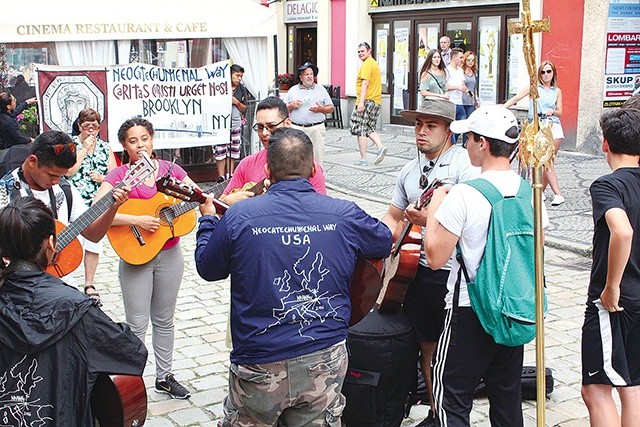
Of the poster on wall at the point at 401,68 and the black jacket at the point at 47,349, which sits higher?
the poster on wall at the point at 401,68

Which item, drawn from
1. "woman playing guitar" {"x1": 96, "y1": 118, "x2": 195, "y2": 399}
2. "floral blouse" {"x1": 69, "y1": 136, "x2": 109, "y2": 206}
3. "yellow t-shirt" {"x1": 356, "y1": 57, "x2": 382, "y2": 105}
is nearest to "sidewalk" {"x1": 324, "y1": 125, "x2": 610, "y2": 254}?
"yellow t-shirt" {"x1": 356, "y1": 57, "x2": 382, "y2": 105}

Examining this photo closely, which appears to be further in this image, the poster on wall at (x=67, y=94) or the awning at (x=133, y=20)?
the poster on wall at (x=67, y=94)

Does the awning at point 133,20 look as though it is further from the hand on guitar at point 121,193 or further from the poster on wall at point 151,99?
the hand on guitar at point 121,193

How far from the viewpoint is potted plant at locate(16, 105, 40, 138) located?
12.1 m

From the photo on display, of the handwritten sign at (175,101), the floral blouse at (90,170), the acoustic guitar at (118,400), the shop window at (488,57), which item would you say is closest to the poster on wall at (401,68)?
the shop window at (488,57)

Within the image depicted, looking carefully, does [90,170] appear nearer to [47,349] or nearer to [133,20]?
[133,20]

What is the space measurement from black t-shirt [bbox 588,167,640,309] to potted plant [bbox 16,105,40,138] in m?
9.79

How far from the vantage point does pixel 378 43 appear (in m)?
20.1

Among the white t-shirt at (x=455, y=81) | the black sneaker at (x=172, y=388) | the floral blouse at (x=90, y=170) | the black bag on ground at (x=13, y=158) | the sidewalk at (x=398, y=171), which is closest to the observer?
the black sneaker at (x=172, y=388)

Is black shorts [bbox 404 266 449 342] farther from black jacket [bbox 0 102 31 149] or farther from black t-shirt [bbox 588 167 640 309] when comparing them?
black jacket [bbox 0 102 31 149]

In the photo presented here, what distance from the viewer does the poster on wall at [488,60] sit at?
55.2 feet

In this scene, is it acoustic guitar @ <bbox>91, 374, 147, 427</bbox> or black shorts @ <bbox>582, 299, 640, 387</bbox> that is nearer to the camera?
acoustic guitar @ <bbox>91, 374, 147, 427</bbox>

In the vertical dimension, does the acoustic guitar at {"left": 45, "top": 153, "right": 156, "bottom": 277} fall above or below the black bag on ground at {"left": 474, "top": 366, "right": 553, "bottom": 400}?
above

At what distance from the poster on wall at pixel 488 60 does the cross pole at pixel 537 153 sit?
13.5 meters
